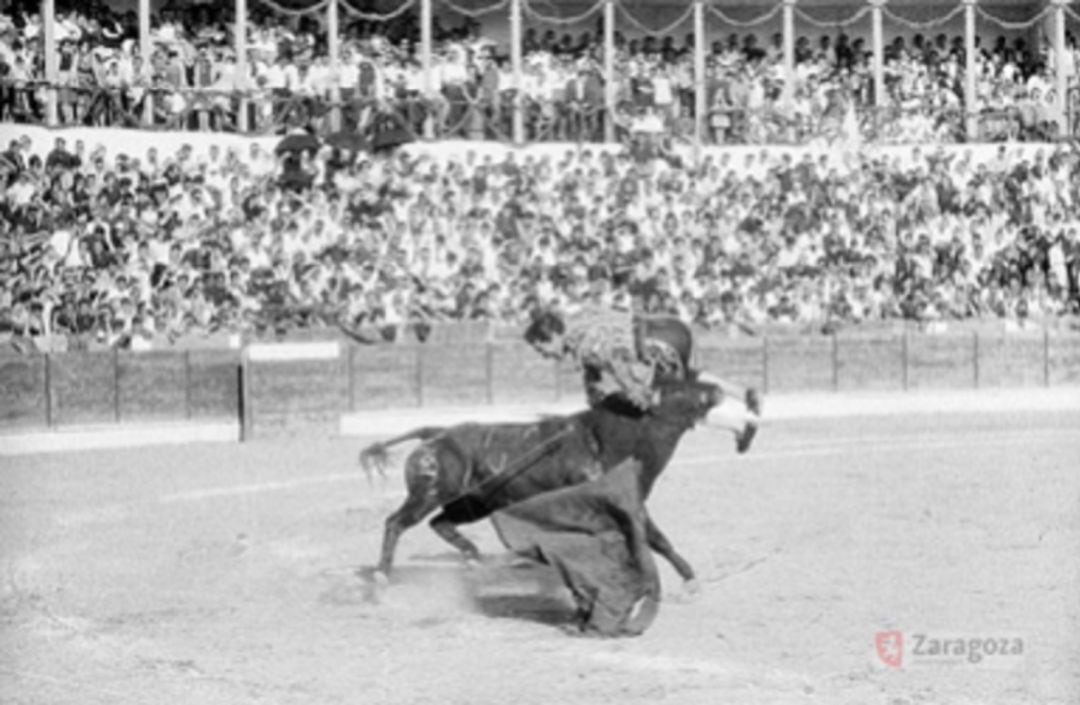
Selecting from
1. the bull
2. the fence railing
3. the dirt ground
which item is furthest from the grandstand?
the bull

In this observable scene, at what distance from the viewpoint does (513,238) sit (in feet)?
69.0

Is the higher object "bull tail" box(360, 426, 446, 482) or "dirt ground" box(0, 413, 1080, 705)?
"bull tail" box(360, 426, 446, 482)

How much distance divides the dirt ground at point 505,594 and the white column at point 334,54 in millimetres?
7320

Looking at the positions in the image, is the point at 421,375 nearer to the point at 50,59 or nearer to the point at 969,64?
the point at 50,59

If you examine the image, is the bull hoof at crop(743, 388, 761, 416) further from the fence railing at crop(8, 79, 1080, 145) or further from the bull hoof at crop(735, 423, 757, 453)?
the fence railing at crop(8, 79, 1080, 145)

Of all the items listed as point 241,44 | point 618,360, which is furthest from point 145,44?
point 618,360

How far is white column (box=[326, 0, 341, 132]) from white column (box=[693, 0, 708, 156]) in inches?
190

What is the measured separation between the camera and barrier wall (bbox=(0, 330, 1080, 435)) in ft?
62.3

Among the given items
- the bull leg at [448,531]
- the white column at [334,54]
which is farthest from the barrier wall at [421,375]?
the bull leg at [448,531]

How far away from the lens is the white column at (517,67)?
25484mm

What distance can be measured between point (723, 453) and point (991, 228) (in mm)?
7643

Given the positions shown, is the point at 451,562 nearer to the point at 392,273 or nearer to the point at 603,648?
the point at 603,648

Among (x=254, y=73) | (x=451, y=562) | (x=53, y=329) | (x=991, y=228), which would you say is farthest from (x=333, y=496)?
(x=991, y=228)

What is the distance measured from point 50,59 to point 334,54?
3.89 m
